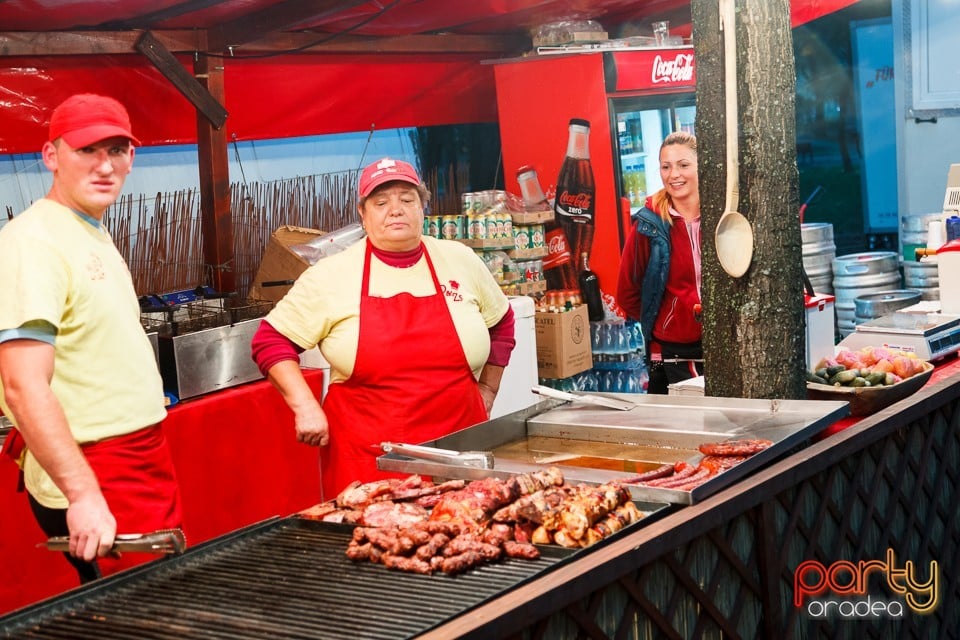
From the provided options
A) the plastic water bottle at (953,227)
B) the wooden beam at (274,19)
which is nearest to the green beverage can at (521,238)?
the wooden beam at (274,19)

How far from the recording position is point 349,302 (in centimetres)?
383

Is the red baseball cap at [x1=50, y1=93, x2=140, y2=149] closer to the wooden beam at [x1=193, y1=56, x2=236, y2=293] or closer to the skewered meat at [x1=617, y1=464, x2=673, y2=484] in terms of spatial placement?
the skewered meat at [x1=617, y1=464, x2=673, y2=484]

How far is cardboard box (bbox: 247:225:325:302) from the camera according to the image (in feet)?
19.8

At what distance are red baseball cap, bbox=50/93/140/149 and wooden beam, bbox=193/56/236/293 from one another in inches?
113

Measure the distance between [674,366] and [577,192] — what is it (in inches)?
95.0

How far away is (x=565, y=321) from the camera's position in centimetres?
698

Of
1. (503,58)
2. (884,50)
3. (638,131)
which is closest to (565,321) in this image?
(638,131)

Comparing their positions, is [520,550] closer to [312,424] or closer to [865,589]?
[865,589]

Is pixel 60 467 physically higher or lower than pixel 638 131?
lower

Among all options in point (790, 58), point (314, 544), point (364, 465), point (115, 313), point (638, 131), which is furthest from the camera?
point (638, 131)

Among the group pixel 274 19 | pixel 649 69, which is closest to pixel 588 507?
pixel 274 19

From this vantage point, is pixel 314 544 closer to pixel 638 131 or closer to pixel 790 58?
pixel 790 58

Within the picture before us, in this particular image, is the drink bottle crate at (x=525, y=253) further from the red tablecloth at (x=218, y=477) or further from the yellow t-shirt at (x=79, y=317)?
the yellow t-shirt at (x=79, y=317)

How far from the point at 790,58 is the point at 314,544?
85.0 inches
